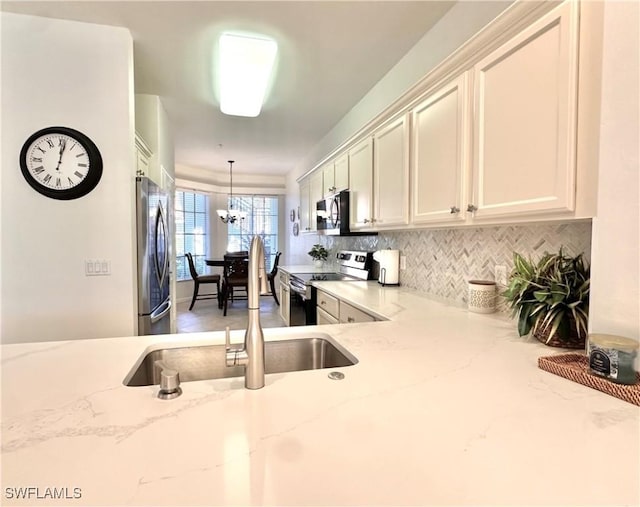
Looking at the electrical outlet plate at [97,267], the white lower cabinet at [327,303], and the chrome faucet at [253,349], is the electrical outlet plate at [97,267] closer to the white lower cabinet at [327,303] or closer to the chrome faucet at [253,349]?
the white lower cabinet at [327,303]

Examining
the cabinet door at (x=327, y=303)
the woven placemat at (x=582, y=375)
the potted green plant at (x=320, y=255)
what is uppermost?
the potted green plant at (x=320, y=255)

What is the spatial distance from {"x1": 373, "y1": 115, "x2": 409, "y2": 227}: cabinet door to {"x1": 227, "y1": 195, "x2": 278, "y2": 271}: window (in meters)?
5.13

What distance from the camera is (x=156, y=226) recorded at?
2.70 metres

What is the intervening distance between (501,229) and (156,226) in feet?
8.03

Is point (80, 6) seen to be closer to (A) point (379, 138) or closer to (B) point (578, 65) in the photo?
(A) point (379, 138)

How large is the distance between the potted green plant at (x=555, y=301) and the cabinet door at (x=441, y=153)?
46 cm

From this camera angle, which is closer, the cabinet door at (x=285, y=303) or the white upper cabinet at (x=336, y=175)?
the white upper cabinet at (x=336, y=175)

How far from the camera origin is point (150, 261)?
2531mm

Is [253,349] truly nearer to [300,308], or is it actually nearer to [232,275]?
[300,308]

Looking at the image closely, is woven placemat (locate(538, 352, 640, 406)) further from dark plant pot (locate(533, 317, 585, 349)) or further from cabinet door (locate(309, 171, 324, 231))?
cabinet door (locate(309, 171, 324, 231))

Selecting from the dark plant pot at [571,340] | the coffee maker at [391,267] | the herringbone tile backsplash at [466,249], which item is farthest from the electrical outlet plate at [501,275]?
the coffee maker at [391,267]

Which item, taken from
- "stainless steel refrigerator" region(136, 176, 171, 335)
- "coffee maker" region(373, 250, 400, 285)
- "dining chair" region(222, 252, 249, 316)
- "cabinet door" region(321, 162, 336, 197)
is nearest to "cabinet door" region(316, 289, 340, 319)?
"coffee maker" region(373, 250, 400, 285)

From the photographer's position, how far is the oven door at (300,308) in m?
3.17

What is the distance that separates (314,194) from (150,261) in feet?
8.00
